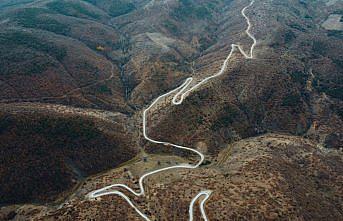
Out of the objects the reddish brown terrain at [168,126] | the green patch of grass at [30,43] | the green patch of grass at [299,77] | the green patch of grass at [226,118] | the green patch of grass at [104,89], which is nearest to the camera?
the reddish brown terrain at [168,126]

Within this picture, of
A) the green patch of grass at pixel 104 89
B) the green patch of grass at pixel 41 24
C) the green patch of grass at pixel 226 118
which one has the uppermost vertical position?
the green patch of grass at pixel 41 24

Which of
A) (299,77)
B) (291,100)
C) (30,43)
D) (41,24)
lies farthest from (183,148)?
(41,24)

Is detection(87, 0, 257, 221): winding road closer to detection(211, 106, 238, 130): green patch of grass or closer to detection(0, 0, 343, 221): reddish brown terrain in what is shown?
detection(0, 0, 343, 221): reddish brown terrain

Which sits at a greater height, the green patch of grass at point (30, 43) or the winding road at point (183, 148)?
the green patch of grass at point (30, 43)

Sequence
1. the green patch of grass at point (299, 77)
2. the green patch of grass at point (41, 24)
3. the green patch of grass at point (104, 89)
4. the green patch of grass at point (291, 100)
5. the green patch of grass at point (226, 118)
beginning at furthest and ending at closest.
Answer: the green patch of grass at point (41, 24), the green patch of grass at point (299, 77), the green patch of grass at point (104, 89), the green patch of grass at point (291, 100), the green patch of grass at point (226, 118)

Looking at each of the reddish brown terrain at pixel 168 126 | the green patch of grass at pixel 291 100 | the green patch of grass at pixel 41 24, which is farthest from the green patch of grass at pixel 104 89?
the green patch of grass at pixel 291 100

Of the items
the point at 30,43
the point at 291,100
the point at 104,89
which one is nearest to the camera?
the point at 291,100

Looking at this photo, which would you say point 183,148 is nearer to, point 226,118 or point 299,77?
point 226,118

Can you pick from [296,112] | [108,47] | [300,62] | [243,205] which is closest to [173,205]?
[243,205]

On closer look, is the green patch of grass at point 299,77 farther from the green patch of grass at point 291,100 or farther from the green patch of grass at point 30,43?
the green patch of grass at point 30,43
